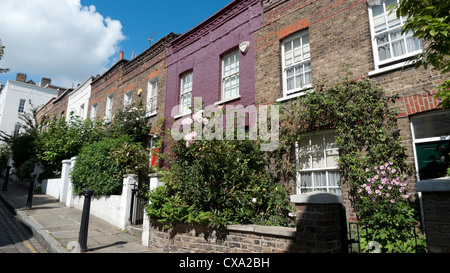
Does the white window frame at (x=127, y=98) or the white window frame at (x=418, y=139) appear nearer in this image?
the white window frame at (x=418, y=139)

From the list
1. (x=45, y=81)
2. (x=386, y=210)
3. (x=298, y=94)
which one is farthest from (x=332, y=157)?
(x=45, y=81)

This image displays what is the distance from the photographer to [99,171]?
927 centimetres

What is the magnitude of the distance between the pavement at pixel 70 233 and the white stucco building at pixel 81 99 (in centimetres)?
1018

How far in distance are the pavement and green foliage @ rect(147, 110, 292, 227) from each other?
3.16 ft

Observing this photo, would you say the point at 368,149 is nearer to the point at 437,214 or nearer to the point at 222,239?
the point at 437,214

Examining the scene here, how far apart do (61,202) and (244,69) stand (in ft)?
31.0

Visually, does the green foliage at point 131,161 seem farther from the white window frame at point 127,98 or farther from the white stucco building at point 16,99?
the white stucco building at point 16,99

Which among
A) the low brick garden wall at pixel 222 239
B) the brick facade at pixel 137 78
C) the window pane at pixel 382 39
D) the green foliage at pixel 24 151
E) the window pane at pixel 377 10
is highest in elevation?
the brick facade at pixel 137 78

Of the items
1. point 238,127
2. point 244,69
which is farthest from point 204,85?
point 238,127

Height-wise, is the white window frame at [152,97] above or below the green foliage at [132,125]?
above

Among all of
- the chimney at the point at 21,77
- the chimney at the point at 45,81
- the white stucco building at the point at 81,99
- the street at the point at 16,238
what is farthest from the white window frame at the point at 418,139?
the chimney at the point at 45,81

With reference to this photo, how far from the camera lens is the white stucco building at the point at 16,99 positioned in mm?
35625

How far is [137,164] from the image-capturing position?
9.34 meters
